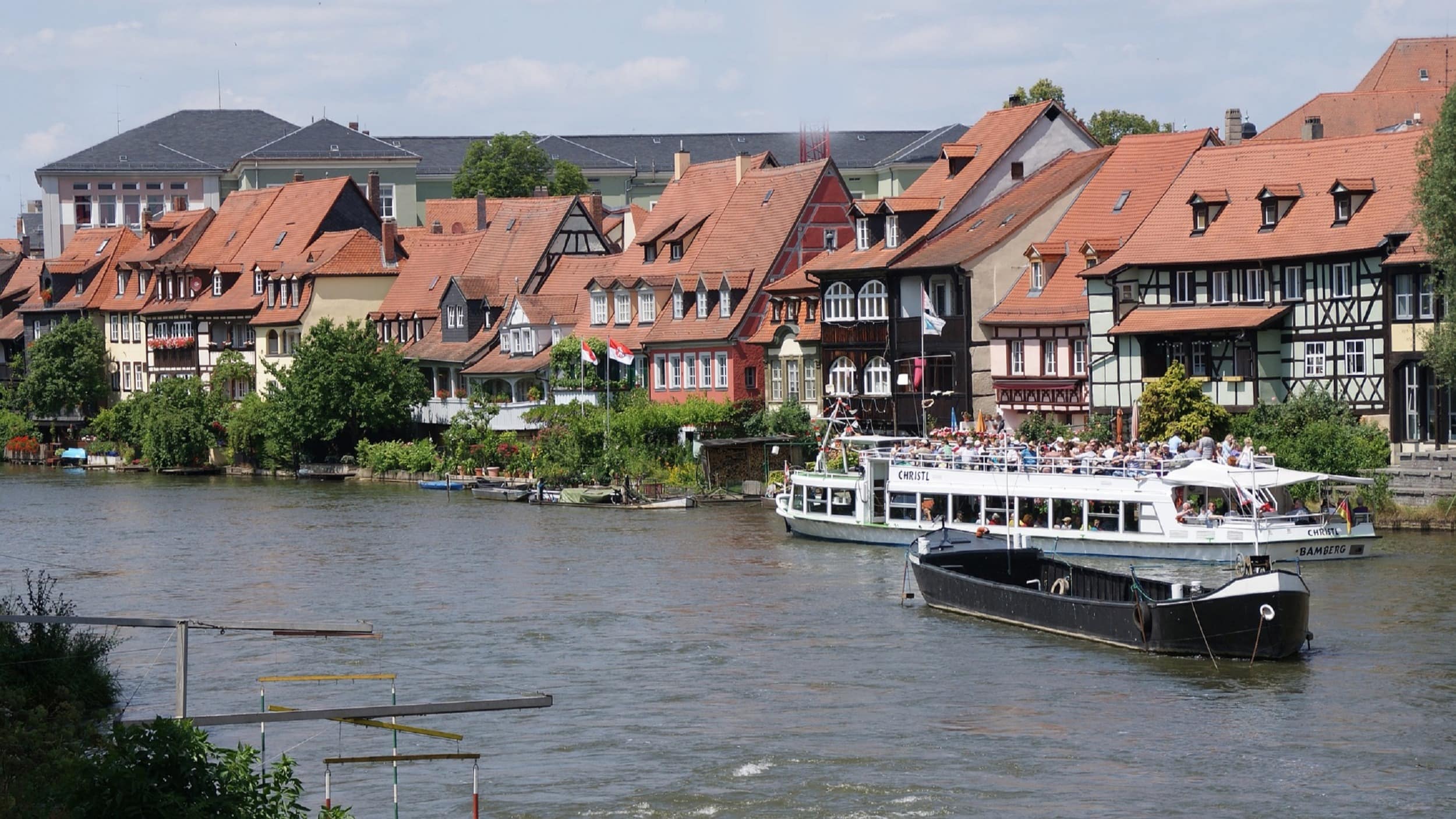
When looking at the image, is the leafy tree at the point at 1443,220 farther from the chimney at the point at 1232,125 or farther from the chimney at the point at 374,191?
the chimney at the point at 374,191

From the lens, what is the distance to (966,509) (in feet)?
191

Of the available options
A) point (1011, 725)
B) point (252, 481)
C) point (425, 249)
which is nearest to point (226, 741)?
point (1011, 725)

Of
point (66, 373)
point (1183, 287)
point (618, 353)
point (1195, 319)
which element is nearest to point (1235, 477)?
point (1195, 319)

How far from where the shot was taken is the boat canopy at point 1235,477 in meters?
50.4

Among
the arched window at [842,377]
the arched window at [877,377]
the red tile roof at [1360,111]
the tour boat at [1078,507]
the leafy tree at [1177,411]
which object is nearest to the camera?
the tour boat at [1078,507]

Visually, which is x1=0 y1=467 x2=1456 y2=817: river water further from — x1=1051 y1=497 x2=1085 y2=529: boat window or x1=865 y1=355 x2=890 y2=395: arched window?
x1=865 y1=355 x2=890 y2=395: arched window

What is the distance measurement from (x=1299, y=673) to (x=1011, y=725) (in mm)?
6519

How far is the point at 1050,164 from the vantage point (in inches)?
3041

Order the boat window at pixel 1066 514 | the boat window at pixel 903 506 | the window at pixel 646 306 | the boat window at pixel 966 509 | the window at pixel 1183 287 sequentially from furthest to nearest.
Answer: the window at pixel 646 306, the window at pixel 1183 287, the boat window at pixel 903 506, the boat window at pixel 966 509, the boat window at pixel 1066 514

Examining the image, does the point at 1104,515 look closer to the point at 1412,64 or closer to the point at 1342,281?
the point at 1342,281

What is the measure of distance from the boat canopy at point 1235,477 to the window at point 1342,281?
33.5 ft

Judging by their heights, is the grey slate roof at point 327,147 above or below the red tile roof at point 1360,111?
above

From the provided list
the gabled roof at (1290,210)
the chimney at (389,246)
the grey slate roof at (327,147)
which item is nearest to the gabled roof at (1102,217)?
the gabled roof at (1290,210)

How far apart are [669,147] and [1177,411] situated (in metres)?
99.8
